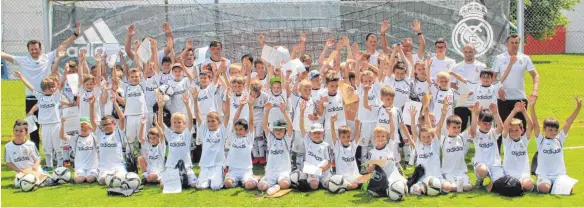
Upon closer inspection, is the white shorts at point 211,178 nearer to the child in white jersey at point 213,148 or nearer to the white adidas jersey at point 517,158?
the child in white jersey at point 213,148

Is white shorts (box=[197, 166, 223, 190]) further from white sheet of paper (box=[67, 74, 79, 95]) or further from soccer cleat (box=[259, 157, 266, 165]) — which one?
white sheet of paper (box=[67, 74, 79, 95])

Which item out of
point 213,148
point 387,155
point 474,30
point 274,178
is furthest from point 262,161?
point 474,30

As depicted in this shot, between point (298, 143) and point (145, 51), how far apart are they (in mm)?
2932

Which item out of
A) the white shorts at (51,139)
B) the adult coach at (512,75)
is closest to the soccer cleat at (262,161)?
the white shorts at (51,139)

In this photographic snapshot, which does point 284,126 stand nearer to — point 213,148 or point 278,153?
point 278,153

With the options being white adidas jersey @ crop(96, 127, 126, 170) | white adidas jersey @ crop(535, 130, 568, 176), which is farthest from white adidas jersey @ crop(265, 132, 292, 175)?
white adidas jersey @ crop(535, 130, 568, 176)

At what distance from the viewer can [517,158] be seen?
23.4 feet

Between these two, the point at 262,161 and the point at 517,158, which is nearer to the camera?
the point at 517,158

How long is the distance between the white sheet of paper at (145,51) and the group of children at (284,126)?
0.09m

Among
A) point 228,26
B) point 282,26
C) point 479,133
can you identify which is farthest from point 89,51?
point 479,133

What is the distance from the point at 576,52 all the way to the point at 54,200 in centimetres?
3233

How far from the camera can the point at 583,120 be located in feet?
41.4

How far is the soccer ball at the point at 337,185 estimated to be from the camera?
7027mm

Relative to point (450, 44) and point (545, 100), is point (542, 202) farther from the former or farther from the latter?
point (545, 100)
